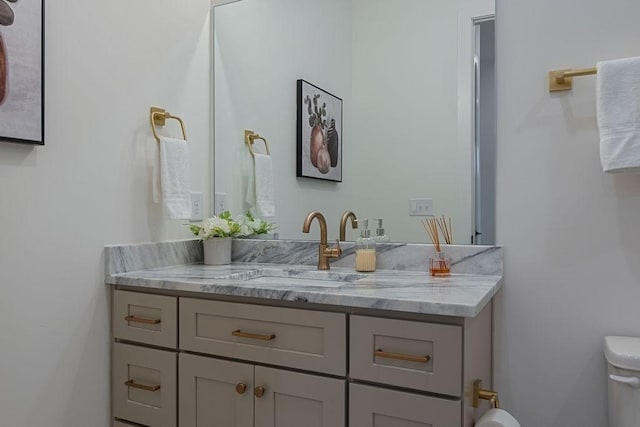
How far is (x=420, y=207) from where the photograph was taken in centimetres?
168

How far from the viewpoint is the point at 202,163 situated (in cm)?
204

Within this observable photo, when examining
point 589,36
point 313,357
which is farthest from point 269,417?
point 589,36

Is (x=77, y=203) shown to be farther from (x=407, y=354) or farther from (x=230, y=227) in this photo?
(x=407, y=354)

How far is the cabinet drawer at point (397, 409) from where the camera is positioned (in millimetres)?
1077

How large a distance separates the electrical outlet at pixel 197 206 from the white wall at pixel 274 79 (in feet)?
0.34

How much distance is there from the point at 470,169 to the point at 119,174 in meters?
1.23

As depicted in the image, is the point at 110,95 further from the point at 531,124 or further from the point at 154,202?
the point at 531,124

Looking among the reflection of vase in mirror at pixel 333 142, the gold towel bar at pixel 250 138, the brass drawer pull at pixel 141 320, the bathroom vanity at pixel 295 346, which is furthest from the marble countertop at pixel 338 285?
the gold towel bar at pixel 250 138

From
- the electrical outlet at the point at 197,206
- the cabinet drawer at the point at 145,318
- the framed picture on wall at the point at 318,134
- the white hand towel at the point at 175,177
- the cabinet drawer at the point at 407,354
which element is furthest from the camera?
the electrical outlet at the point at 197,206

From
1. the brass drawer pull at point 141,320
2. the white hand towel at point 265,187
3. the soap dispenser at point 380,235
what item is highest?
the white hand towel at point 265,187

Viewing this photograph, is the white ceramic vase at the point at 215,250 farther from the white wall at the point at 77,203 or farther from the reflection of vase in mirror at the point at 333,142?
the reflection of vase in mirror at the point at 333,142

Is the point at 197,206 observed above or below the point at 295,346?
above

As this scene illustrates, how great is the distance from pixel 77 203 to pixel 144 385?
0.64 m

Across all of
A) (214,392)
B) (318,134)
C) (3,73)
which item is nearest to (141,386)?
(214,392)
